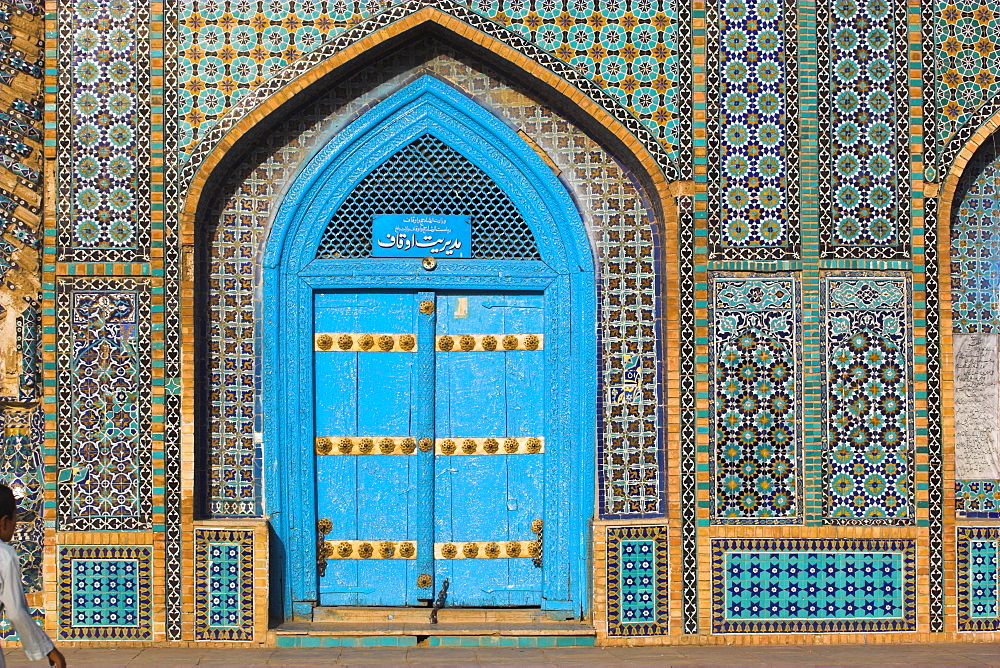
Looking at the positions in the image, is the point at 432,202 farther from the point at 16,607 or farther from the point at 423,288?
the point at 16,607

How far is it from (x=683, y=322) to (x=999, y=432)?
2.01m

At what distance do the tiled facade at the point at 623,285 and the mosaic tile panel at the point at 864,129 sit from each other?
0.05 feet

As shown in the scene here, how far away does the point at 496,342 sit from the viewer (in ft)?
20.5

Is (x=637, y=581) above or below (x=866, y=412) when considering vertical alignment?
below

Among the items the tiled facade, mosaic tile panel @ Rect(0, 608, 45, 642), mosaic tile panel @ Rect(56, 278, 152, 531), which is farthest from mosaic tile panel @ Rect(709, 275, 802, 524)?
mosaic tile panel @ Rect(0, 608, 45, 642)

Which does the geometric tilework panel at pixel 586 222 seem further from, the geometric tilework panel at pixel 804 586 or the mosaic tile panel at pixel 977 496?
the mosaic tile panel at pixel 977 496

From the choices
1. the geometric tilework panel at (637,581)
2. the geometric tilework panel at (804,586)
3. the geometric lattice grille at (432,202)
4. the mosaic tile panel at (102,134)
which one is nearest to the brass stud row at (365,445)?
the geometric lattice grille at (432,202)

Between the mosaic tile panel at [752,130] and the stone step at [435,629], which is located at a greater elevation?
the mosaic tile panel at [752,130]

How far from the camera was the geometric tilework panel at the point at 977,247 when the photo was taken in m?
6.28

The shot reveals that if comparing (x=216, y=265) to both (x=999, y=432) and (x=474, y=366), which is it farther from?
(x=999, y=432)

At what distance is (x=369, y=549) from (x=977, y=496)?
351 cm

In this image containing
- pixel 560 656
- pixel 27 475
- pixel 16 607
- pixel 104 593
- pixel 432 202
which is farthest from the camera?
pixel 432 202

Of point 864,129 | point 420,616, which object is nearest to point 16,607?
point 420,616

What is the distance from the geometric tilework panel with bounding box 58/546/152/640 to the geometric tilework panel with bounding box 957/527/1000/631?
14.6ft
